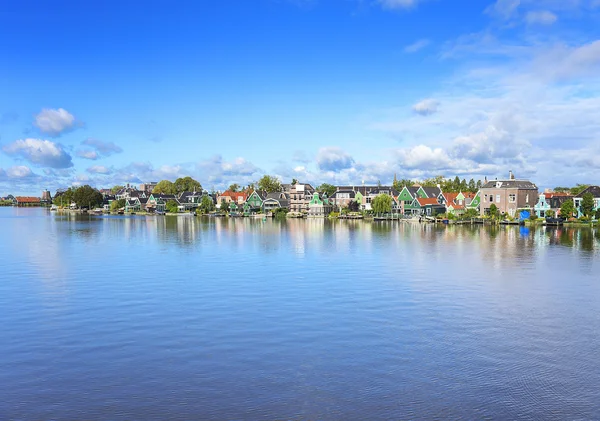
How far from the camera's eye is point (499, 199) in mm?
85188

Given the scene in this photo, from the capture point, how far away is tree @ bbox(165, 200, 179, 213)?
130688 millimetres

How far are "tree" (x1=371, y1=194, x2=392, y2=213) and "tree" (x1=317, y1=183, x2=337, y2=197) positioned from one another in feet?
84.3

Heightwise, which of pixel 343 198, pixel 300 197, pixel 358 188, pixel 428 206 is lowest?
pixel 428 206

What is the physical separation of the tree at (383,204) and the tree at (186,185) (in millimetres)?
72461

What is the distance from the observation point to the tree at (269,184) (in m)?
140

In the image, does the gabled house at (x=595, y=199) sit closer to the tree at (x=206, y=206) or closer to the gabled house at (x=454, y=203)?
the gabled house at (x=454, y=203)

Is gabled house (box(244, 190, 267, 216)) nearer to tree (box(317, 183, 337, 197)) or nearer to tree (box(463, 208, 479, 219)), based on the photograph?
tree (box(317, 183, 337, 197))

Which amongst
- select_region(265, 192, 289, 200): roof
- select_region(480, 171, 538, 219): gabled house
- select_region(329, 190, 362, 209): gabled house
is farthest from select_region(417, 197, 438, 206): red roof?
select_region(265, 192, 289, 200): roof

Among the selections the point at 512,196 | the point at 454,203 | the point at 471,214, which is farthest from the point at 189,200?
the point at 512,196

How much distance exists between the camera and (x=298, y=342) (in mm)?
15477

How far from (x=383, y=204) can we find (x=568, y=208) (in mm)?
33522

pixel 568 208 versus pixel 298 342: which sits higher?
pixel 568 208

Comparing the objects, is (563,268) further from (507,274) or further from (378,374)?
(378,374)

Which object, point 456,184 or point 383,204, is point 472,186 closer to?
point 456,184
